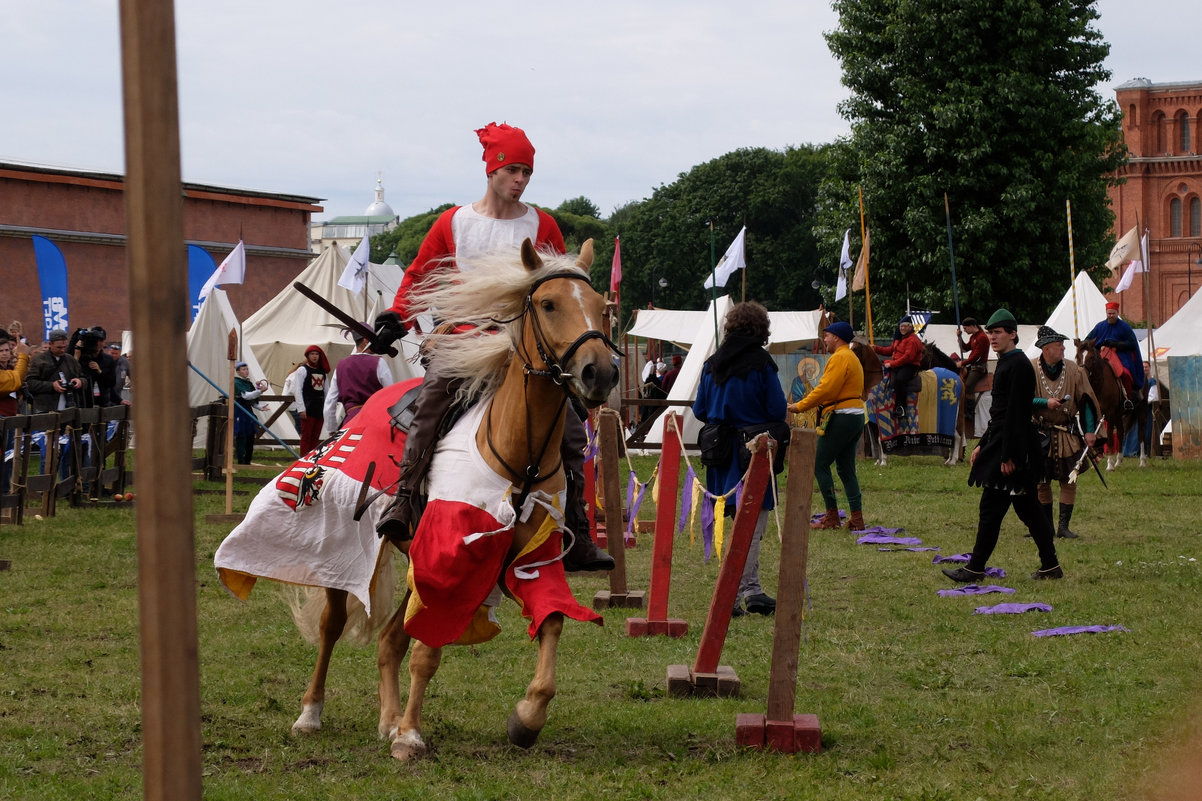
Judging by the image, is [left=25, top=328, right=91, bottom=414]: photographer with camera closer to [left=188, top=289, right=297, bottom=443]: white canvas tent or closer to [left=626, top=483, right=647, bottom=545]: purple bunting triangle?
[left=188, top=289, right=297, bottom=443]: white canvas tent

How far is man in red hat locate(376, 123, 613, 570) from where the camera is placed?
17.9ft

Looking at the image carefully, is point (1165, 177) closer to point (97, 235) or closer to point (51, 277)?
point (97, 235)

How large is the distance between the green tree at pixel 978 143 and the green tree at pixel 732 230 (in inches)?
1433

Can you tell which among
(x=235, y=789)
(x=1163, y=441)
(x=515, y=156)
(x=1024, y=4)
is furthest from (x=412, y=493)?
(x=1024, y=4)

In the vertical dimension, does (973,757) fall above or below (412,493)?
below

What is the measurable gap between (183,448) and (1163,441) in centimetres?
2223

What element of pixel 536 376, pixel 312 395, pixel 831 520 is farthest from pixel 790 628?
pixel 312 395

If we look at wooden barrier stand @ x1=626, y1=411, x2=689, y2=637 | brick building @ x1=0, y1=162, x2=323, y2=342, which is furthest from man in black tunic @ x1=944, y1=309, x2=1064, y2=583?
brick building @ x1=0, y1=162, x2=323, y2=342

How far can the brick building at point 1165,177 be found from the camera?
7569 centimetres

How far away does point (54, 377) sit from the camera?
51.8 feet

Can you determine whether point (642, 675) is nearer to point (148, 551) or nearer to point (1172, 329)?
point (148, 551)

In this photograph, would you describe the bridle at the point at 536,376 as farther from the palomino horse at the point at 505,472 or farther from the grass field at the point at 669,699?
the grass field at the point at 669,699

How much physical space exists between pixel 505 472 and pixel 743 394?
3.87 meters

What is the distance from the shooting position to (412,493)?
17.6 ft
